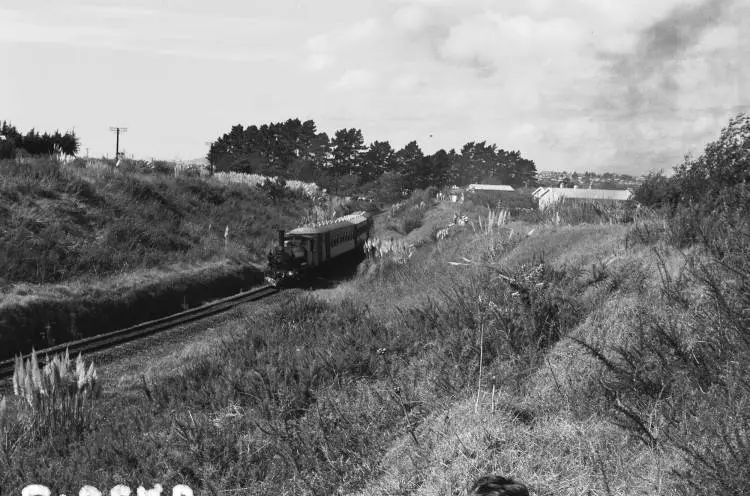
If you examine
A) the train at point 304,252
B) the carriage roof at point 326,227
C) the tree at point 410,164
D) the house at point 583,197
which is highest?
the tree at point 410,164

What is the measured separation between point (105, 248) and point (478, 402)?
17435 mm

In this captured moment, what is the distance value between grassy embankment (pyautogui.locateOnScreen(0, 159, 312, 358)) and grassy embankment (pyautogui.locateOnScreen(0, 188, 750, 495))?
689 centimetres

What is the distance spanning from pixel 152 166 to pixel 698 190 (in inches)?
1126

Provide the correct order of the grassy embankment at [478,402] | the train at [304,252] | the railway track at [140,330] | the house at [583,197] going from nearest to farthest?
the grassy embankment at [478,402]
the railway track at [140,330]
the house at [583,197]
the train at [304,252]

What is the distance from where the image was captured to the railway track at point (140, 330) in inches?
489

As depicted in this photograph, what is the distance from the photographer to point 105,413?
298 inches

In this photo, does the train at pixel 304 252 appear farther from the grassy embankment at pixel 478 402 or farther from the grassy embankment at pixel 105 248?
the grassy embankment at pixel 478 402

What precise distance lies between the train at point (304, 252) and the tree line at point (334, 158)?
4460 centimetres

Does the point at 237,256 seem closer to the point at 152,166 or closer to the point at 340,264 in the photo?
the point at 340,264

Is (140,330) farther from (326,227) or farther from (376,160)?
(376,160)

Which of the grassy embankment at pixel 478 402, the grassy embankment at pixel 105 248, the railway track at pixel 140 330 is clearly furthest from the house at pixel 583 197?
the grassy embankment at pixel 105 248

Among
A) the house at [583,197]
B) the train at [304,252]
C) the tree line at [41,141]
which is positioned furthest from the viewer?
the tree line at [41,141]

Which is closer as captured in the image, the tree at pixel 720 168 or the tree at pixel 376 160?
the tree at pixel 720 168

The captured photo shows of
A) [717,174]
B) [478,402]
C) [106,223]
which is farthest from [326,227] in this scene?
[478,402]
